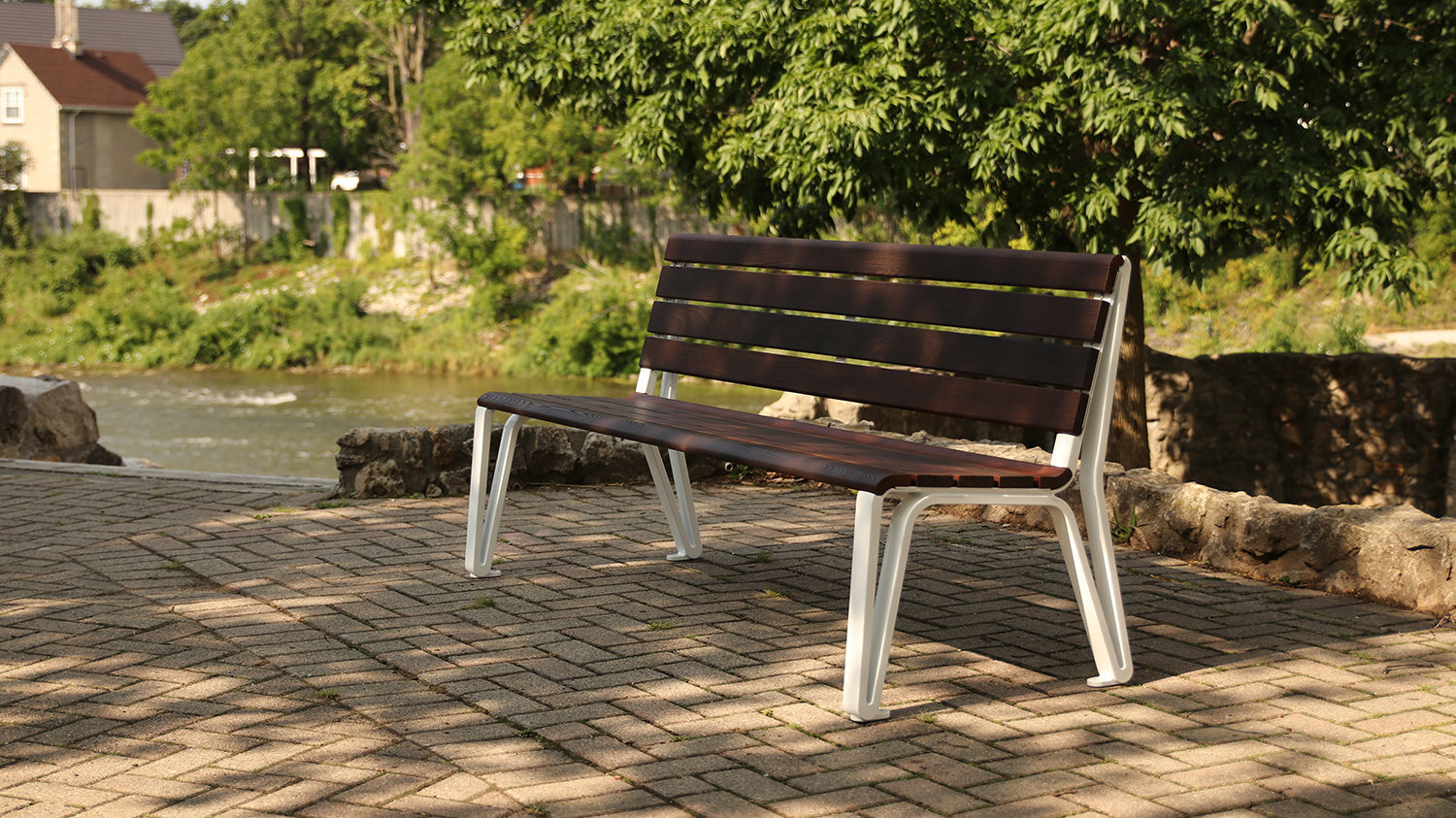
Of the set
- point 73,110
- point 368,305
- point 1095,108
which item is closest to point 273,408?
point 368,305

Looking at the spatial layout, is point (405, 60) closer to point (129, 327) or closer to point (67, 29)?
point (129, 327)

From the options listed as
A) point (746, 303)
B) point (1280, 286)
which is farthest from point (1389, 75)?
point (1280, 286)

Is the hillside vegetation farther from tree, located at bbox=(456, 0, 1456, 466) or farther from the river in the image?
tree, located at bbox=(456, 0, 1456, 466)

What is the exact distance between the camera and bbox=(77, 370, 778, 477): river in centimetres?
1992

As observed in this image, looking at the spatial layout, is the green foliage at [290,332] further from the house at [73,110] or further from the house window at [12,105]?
the house window at [12,105]

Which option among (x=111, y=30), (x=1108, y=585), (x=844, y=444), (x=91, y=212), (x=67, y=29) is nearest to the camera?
(x=1108, y=585)

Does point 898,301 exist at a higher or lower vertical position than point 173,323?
higher

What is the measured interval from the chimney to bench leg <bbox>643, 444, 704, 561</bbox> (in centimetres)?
5095

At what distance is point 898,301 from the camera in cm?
437

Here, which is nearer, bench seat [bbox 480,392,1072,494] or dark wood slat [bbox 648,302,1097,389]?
bench seat [bbox 480,392,1072,494]

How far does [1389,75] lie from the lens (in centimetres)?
863

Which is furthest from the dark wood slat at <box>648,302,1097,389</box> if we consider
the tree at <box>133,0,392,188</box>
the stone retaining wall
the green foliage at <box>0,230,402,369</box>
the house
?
the house

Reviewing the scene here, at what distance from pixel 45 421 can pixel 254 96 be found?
3254cm

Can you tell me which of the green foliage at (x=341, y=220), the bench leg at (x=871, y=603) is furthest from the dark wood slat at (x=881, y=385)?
the green foliage at (x=341, y=220)
